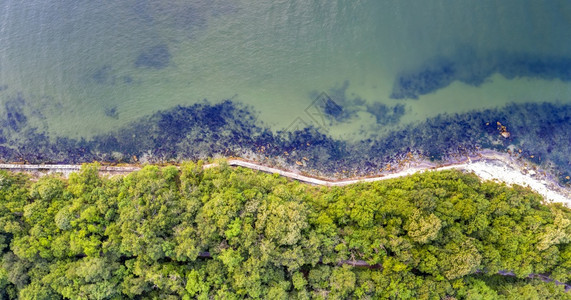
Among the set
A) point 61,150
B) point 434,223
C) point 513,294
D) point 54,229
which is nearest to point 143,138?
point 61,150

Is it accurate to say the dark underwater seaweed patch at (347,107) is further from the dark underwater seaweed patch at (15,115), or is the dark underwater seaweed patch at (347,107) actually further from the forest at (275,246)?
the dark underwater seaweed patch at (15,115)

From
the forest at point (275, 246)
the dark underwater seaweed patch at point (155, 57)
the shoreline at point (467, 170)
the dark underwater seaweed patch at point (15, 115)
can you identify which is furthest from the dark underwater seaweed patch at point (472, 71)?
the dark underwater seaweed patch at point (15, 115)

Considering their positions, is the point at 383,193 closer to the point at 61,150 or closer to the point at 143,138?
the point at 143,138

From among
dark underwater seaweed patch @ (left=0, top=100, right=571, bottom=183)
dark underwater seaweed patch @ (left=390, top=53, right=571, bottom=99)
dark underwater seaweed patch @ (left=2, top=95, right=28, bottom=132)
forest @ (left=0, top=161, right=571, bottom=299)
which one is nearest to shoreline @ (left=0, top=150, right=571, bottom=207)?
dark underwater seaweed patch @ (left=0, top=100, right=571, bottom=183)

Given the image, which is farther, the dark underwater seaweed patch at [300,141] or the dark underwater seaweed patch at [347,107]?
the dark underwater seaweed patch at [347,107]

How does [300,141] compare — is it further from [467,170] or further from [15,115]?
[15,115]

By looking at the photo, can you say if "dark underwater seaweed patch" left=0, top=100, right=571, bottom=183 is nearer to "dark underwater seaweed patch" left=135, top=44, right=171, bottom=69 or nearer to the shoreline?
the shoreline
